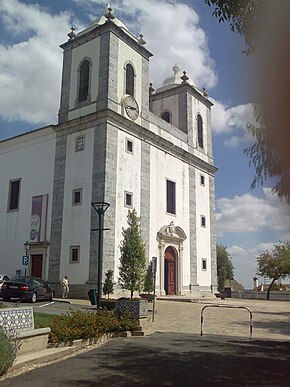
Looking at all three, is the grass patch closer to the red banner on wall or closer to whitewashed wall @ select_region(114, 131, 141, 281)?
whitewashed wall @ select_region(114, 131, 141, 281)

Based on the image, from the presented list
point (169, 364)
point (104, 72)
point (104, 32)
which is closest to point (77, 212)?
point (104, 72)

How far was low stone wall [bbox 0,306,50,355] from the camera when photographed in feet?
24.8

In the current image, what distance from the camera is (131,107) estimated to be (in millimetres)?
29016

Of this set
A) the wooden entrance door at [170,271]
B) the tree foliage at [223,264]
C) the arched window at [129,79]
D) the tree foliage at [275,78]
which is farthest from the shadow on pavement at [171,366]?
the tree foliage at [223,264]

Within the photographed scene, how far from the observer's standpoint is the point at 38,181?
29391mm

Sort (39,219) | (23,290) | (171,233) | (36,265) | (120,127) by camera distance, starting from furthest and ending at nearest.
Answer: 1. (171,233)
2. (39,219)
3. (36,265)
4. (120,127)
5. (23,290)

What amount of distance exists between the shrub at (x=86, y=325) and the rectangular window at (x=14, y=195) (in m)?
20.6

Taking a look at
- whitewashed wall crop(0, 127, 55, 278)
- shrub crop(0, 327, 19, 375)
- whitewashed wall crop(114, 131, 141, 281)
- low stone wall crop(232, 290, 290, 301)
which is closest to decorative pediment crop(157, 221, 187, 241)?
whitewashed wall crop(114, 131, 141, 281)

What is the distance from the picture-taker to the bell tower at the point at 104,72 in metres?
27.9

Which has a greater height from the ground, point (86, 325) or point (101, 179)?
point (101, 179)

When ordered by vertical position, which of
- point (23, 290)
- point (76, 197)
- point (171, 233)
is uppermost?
point (76, 197)

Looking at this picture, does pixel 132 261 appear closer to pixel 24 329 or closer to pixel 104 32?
pixel 24 329

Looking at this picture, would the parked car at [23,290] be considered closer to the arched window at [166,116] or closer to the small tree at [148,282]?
the small tree at [148,282]

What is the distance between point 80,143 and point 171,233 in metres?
9.23
